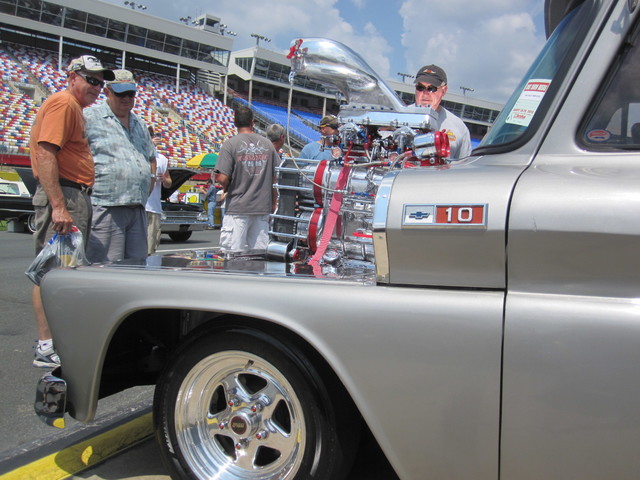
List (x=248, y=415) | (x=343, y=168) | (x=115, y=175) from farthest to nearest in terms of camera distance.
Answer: (x=115, y=175) → (x=343, y=168) → (x=248, y=415)

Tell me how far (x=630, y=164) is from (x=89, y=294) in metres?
1.90

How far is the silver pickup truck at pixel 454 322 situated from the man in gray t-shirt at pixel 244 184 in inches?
99.5

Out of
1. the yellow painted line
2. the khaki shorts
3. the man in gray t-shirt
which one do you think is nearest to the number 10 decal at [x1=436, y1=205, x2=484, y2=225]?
the yellow painted line

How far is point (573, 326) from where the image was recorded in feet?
→ 4.75

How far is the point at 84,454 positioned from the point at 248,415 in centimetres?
102

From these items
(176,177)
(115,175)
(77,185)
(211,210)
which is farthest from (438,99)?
(211,210)

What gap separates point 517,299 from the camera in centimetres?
153

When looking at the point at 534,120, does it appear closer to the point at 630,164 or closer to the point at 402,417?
the point at 630,164

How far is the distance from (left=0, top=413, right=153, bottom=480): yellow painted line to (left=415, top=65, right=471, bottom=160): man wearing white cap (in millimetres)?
2548

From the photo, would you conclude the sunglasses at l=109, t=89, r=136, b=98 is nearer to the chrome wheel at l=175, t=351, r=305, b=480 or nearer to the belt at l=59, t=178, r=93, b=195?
the belt at l=59, t=178, r=93, b=195

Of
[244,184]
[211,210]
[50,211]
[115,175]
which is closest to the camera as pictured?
[50,211]

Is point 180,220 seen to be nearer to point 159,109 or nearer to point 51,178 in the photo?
point 51,178

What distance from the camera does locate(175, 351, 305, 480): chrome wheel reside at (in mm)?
1953

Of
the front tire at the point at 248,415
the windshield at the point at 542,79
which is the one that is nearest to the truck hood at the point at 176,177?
the front tire at the point at 248,415
